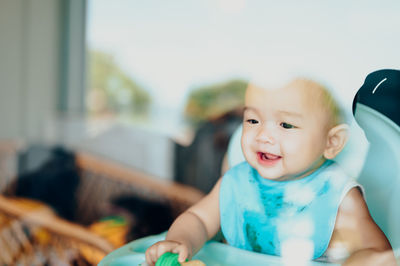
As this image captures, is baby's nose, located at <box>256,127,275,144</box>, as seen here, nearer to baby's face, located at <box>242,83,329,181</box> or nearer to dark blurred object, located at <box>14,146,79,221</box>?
baby's face, located at <box>242,83,329,181</box>

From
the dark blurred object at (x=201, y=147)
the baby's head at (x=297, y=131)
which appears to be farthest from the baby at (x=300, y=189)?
the dark blurred object at (x=201, y=147)

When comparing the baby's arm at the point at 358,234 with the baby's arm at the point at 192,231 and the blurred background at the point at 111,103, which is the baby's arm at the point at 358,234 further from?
the blurred background at the point at 111,103

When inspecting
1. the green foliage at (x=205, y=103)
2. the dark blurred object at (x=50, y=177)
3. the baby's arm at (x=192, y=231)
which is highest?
the baby's arm at (x=192, y=231)

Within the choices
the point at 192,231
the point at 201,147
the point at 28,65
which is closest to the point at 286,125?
the point at 192,231

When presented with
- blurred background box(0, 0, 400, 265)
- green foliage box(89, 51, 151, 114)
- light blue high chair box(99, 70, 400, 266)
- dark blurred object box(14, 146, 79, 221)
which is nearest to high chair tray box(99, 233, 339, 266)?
light blue high chair box(99, 70, 400, 266)

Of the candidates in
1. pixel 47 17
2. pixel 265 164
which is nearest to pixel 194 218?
pixel 265 164

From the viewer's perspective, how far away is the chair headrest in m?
Result: 0.30

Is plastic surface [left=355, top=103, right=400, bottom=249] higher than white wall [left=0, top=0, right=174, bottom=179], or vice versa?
plastic surface [left=355, top=103, right=400, bottom=249]

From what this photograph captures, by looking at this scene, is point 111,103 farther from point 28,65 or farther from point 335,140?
point 335,140

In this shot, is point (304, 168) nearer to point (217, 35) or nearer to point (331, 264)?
point (331, 264)

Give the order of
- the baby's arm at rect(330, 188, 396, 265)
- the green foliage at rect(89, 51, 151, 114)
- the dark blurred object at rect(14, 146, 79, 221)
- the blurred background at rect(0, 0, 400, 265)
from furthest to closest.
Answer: the green foliage at rect(89, 51, 151, 114)
the dark blurred object at rect(14, 146, 79, 221)
the blurred background at rect(0, 0, 400, 265)
the baby's arm at rect(330, 188, 396, 265)

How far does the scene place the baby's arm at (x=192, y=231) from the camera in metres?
0.31

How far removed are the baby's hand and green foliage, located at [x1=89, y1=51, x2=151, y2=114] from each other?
3.60ft

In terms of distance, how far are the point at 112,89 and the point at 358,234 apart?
123 cm
